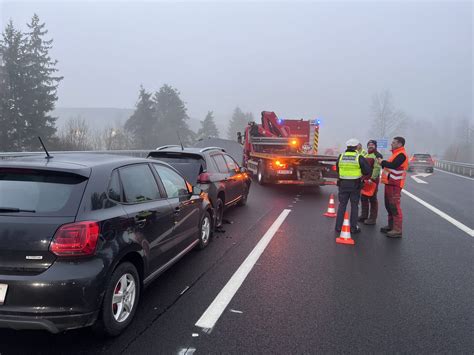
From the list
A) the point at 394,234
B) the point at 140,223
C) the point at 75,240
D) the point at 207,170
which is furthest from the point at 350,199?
the point at 75,240

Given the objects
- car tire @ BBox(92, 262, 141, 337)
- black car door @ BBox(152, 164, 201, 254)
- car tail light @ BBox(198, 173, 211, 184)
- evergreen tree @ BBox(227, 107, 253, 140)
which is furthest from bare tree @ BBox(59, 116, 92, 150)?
evergreen tree @ BBox(227, 107, 253, 140)

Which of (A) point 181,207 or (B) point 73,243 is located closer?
(B) point 73,243

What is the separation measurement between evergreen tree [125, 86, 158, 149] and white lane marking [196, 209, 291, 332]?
49.5 m

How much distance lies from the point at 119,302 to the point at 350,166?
17.4 feet

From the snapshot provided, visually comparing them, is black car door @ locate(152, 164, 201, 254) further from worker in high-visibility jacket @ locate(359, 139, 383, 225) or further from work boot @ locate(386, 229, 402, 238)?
worker in high-visibility jacket @ locate(359, 139, 383, 225)

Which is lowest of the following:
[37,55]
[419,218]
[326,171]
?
[419,218]

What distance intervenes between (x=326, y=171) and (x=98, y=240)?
1047cm

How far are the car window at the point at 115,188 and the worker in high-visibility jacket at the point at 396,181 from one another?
5344 mm

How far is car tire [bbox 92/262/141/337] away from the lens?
3.09m

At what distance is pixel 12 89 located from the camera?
29.1m

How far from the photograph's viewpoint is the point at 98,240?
9.99 feet

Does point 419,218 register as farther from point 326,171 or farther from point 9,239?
point 9,239

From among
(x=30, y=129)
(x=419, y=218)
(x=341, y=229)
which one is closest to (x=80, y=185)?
(x=341, y=229)

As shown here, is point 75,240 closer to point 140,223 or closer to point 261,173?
point 140,223
